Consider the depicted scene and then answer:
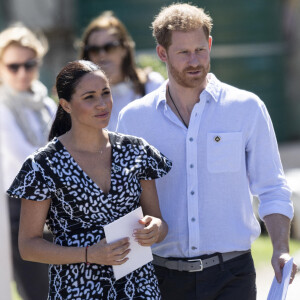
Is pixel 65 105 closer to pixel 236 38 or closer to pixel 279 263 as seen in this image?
pixel 279 263

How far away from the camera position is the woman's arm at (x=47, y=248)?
3.10 m

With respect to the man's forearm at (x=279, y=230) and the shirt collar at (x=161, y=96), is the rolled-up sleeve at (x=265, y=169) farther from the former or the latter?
the shirt collar at (x=161, y=96)

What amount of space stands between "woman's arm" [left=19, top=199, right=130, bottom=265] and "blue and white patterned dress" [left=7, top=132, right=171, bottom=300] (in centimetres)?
6

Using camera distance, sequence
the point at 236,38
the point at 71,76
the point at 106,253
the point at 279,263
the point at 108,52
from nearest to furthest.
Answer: the point at 106,253 < the point at 71,76 < the point at 279,263 < the point at 108,52 < the point at 236,38

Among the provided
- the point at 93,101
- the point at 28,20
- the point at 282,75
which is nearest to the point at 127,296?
the point at 93,101

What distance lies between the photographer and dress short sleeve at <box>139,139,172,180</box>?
133 inches

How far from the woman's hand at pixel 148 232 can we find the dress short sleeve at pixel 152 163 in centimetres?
19

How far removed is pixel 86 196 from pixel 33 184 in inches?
8.2

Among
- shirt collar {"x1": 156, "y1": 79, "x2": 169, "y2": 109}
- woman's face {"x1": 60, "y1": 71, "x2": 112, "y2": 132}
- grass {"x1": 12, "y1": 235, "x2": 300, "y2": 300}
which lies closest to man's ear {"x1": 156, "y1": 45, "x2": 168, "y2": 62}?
shirt collar {"x1": 156, "y1": 79, "x2": 169, "y2": 109}

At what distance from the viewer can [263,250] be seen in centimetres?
790

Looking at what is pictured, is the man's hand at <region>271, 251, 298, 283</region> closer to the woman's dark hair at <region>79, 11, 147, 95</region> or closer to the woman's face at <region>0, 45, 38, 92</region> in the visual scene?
the woman's dark hair at <region>79, 11, 147, 95</region>

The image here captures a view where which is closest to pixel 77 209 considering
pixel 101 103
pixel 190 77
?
pixel 101 103

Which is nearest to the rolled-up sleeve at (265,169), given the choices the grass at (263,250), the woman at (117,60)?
the woman at (117,60)

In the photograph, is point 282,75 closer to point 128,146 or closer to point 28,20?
point 28,20
